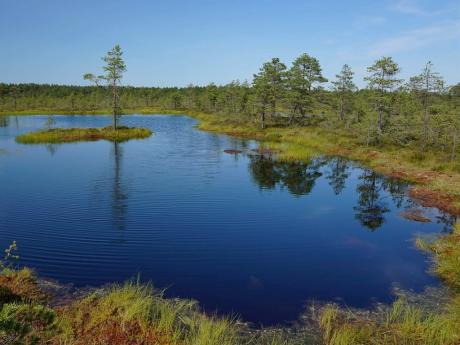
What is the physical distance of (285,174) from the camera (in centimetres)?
4259

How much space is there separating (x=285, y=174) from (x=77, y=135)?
1710 inches

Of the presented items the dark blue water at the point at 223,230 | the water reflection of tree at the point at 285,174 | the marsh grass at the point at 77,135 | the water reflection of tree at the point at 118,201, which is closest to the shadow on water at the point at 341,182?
the water reflection of tree at the point at 285,174

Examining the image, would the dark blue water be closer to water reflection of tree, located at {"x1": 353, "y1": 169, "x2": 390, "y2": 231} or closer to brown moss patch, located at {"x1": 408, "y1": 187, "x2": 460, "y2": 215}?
water reflection of tree, located at {"x1": 353, "y1": 169, "x2": 390, "y2": 231}

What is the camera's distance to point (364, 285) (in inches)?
685

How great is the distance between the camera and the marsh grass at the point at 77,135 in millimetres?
63719

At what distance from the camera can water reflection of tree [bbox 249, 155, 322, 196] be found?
121 ft

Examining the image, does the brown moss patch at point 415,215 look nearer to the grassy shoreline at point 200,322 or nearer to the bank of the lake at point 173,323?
the grassy shoreline at point 200,322

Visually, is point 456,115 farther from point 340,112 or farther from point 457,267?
point 340,112

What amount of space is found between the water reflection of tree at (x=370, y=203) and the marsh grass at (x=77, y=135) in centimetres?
4527

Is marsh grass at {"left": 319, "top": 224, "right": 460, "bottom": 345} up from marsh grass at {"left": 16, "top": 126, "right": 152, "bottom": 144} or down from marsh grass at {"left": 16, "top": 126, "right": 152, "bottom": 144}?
down

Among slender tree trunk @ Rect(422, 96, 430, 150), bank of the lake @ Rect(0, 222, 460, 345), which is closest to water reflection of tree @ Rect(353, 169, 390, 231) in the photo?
slender tree trunk @ Rect(422, 96, 430, 150)

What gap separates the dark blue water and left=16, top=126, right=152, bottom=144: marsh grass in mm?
20732

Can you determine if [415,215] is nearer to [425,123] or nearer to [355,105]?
[425,123]

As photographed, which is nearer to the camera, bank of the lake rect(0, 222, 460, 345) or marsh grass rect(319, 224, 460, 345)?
bank of the lake rect(0, 222, 460, 345)
